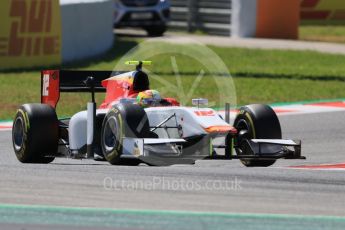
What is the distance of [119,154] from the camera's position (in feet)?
35.2

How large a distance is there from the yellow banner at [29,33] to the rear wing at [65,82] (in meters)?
9.68

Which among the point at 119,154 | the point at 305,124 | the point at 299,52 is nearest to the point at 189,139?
the point at 119,154

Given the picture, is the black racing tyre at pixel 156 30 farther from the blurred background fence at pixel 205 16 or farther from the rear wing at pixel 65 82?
the rear wing at pixel 65 82

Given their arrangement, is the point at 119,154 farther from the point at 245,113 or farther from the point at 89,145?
the point at 245,113

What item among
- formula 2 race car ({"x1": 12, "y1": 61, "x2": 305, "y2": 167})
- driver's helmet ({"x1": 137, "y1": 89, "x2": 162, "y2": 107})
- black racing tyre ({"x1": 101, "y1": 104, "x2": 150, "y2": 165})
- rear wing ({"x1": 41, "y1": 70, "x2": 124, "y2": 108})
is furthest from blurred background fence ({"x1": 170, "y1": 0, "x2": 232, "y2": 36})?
black racing tyre ({"x1": 101, "y1": 104, "x2": 150, "y2": 165})

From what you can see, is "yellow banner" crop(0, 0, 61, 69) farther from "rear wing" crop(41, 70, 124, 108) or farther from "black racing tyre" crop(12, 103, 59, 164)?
"black racing tyre" crop(12, 103, 59, 164)

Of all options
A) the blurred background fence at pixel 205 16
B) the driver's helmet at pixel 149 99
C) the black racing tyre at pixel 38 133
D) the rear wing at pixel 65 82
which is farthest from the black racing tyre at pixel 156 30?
the driver's helmet at pixel 149 99

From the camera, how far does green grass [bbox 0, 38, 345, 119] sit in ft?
62.5

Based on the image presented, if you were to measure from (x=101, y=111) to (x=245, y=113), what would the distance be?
1.44 meters

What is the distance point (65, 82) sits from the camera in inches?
487

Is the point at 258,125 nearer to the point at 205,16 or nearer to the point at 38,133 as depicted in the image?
the point at 38,133

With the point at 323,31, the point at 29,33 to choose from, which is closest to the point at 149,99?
the point at 29,33

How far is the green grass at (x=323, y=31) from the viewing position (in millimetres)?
31312

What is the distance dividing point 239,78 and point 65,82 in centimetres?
997
